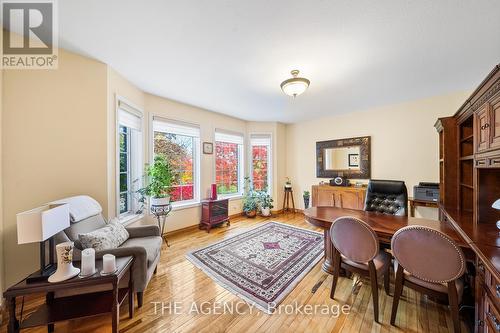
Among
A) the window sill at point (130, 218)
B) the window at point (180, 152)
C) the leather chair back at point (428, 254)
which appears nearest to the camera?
the leather chair back at point (428, 254)

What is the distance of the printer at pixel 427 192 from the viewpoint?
2971 millimetres

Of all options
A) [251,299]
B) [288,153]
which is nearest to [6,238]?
[251,299]

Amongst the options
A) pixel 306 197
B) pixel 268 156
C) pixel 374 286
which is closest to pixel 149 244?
pixel 374 286

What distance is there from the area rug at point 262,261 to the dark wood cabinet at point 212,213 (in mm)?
664

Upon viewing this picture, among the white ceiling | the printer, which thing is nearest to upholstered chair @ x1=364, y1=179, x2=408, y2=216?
the printer

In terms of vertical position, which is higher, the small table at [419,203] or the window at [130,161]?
the window at [130,161]

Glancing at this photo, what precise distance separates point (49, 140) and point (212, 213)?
263 cm

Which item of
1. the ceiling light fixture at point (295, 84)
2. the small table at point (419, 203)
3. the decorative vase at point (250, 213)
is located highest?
the ceiling light fixture at point (295, 84)

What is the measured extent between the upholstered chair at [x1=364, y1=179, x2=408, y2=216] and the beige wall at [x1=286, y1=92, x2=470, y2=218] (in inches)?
64.1

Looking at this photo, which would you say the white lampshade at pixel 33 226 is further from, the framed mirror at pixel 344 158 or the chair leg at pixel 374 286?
the framed mirror at pixel 344 158

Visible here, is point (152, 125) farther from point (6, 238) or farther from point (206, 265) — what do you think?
point (206, 265)

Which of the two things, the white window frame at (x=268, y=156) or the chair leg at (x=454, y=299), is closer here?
the chair leg at (x=454, y=299)

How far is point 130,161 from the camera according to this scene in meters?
3.04

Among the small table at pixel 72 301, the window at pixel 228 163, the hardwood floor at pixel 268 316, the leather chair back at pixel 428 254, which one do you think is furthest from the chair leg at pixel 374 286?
the window at pixel 228 163
